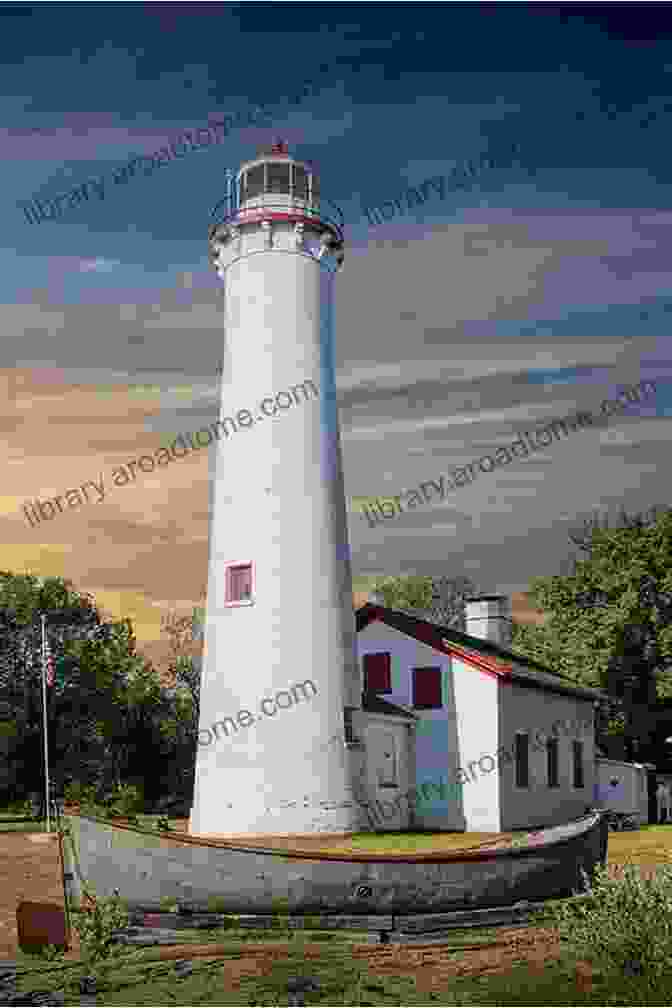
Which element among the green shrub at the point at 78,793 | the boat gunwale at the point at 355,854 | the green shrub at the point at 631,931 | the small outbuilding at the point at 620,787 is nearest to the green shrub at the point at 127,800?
the green shrub at the point at 78,793

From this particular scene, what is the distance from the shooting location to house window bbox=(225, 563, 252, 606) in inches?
955

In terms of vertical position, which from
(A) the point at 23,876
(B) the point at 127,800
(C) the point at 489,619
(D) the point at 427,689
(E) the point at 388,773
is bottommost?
(B) the point at 127,800

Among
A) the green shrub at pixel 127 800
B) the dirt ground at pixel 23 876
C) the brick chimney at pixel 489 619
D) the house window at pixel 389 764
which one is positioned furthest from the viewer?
the brick chimney at pixel 489 619

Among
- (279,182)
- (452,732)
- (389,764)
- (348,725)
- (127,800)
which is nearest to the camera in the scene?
(348,725)

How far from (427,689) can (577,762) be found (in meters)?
6.96

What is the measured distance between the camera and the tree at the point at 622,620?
138 ft

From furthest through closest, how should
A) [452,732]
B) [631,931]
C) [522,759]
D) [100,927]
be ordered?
[522,759] → [452,732] → [100,927] → [631,931]

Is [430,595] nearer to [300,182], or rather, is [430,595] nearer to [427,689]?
[427,689]

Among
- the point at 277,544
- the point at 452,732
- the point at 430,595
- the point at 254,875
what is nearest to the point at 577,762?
the point at 452,732

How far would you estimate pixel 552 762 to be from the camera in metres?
32.7

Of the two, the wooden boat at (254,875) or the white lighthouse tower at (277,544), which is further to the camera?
the white lighthouse tower at (277,544)

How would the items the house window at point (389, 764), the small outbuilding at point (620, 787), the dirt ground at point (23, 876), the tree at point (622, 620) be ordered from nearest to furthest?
1. the dirt ground at point (23, 876)
2. the house window at point (389, 764)
3. the small outbuilding at point (620, 787)
4. the tree at point (622, 620)

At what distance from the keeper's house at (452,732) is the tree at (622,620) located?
954cm

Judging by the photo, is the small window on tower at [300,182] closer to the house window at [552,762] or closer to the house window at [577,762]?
the house window at [552,762]
